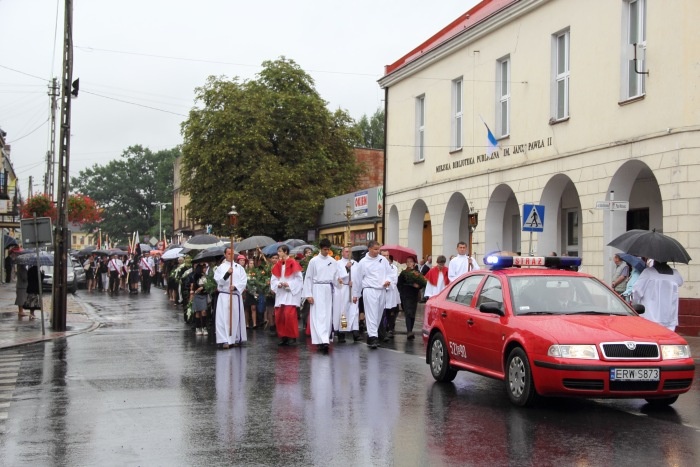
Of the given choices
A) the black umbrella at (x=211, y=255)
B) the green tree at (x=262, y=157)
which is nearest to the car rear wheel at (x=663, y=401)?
the black umbrella at (x=211, y=255)

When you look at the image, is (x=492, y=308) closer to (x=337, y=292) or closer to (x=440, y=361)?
(x=440, y=361)

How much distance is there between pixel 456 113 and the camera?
2902 cm

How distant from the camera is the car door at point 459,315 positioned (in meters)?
10.8

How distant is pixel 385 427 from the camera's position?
334 inches

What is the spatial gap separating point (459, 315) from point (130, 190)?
4462 inches

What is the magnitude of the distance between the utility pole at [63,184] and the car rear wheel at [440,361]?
12527 millimetres

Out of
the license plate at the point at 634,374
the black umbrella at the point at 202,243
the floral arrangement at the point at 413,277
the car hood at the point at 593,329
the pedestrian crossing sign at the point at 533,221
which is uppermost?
the pedestrian crossing sign at the point at 533,221

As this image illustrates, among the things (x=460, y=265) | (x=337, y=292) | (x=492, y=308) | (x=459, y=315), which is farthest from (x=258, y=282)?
(x=492, y=308)

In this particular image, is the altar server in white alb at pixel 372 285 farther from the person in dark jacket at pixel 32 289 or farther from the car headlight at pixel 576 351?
the person in dark jacket at pixel 32 289

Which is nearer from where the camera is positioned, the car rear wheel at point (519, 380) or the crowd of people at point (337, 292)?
the car rear wheel at point (519, 380)

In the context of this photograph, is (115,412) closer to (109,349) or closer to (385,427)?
(385,427)

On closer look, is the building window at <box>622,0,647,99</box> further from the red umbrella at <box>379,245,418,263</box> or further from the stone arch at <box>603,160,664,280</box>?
the red umbrella at <box>379,245,418,263</box>

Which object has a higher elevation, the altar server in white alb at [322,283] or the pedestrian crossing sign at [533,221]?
the pedestrian crossing sign at [533,221]

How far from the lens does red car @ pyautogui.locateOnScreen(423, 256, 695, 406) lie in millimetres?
8867
